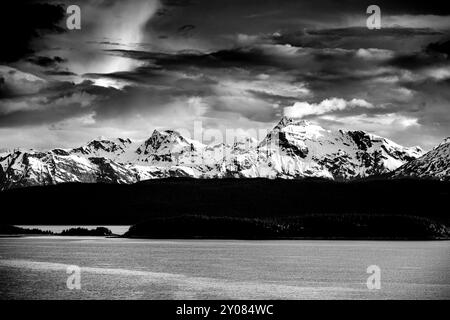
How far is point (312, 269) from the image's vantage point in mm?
127812

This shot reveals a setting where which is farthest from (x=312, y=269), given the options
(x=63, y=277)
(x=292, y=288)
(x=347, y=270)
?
(x=63, y=277)
